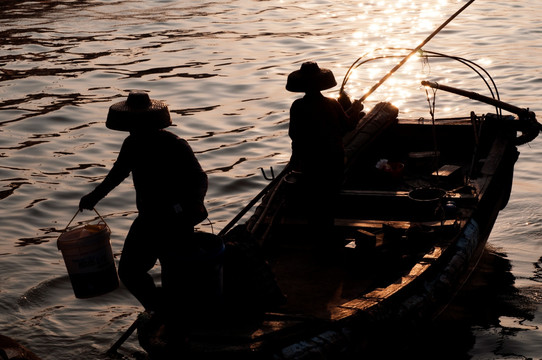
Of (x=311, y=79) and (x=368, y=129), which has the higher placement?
(x=311, y=79)

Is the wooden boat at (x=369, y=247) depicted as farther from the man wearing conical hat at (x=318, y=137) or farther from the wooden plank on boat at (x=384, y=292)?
the man wearing conical hat at (x=318, y=137)

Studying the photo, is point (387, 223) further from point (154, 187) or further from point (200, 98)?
point (200, 98)

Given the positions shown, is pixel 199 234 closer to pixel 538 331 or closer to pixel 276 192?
pixel 276 192

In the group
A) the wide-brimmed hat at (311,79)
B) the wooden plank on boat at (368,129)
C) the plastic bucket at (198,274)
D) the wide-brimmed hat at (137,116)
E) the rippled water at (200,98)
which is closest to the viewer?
the plastic bucket at (198,274)

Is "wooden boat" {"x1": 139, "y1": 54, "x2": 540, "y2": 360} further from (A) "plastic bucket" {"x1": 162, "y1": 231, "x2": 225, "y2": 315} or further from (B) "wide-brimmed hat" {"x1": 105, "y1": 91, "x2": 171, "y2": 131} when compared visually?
(B) "wide-brimmed hat" {"x1": 105, "y1": 91, "x2": 171, "y2": 131}

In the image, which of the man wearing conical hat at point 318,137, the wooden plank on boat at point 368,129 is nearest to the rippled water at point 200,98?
the man wearing conical hat at point 318,137

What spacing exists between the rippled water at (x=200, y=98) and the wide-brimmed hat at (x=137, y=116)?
3205mm

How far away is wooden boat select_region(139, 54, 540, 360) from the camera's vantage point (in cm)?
696

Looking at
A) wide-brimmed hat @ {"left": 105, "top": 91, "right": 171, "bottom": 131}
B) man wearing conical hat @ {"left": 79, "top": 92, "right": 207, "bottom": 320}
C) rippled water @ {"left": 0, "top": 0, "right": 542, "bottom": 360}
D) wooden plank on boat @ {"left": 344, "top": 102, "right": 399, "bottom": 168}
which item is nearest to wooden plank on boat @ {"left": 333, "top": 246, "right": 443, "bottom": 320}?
rippled water @ {"left": 0, "top": 0, "right": 542, "bottom": 360}

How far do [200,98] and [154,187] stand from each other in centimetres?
1205

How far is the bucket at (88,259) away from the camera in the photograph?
7.29 metres

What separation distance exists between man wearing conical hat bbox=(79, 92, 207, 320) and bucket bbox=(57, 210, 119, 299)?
1.31ft

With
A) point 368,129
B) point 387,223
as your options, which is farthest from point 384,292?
point 368,129

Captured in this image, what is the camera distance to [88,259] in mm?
7367
